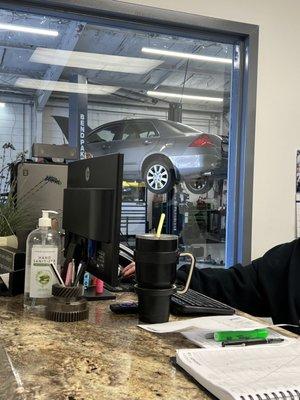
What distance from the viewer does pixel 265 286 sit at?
1757 mm

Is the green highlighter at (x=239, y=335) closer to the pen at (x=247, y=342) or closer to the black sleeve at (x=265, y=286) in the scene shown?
the pen at (x=247, y=342)

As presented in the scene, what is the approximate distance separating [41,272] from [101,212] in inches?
9.7

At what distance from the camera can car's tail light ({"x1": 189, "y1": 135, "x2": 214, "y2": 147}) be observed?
2.87 meters

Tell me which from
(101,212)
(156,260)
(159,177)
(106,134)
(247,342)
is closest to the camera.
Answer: (247,342)

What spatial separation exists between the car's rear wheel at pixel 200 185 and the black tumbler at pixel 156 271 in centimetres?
179

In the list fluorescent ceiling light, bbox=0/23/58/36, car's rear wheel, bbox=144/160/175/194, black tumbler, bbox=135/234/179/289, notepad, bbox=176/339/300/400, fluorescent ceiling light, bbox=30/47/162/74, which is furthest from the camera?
car's rear wheel, bbox=144/160/175/194

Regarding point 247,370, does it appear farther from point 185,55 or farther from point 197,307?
point 185,55

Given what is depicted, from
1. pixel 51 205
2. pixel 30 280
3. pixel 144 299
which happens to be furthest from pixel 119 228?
pixel 51 205

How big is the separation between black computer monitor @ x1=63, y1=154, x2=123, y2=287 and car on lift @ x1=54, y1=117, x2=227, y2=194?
1428 millimetres

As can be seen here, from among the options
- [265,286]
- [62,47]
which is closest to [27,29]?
[62,47]

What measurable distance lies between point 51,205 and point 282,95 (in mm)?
1619

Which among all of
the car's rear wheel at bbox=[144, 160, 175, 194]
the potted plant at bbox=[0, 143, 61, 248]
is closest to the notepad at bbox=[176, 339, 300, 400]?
the potted plant at bbox=[0, 143, 61, 248]

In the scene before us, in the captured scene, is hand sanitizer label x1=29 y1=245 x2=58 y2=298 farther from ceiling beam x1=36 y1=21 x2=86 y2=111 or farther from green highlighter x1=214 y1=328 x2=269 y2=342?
ceiling beam x1=36 y1=21 x2=86 y2=111

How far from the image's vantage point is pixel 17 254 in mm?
1387
